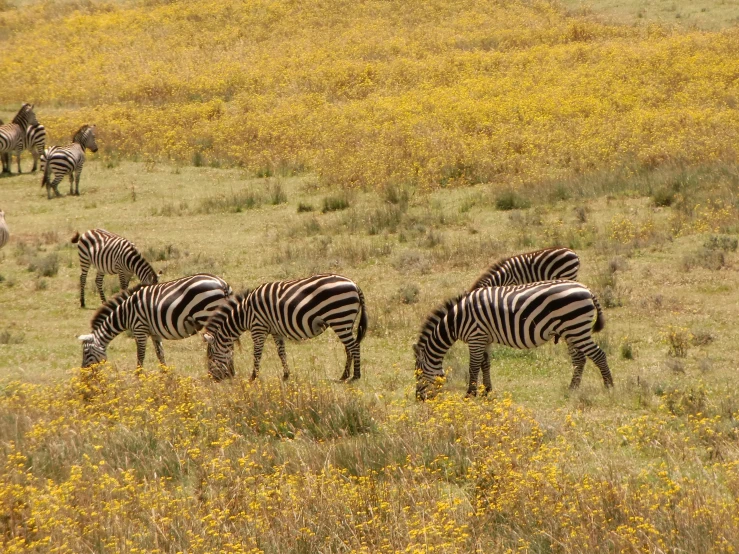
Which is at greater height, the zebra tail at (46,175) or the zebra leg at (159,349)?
the zebra tail at (46,175)

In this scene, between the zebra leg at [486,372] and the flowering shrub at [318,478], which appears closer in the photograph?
the flowering shrub at [318,478]

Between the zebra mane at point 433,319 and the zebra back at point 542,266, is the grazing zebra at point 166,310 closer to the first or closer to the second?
the zebra mane at point 433,319

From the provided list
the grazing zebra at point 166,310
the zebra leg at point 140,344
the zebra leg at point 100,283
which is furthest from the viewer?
the zebra leg at point 100,283

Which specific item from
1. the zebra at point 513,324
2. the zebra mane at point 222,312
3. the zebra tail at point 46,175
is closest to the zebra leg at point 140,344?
the zebra mane at point 222,312

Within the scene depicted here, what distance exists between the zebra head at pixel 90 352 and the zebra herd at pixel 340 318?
1cm

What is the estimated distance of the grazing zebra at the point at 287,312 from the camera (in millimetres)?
11688

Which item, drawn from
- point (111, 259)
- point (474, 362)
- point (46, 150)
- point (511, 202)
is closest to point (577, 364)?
point (474, 362)

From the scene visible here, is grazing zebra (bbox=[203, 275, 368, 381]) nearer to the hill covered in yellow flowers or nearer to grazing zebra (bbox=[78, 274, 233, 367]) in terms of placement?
grazing zebra (bbox=[78, 274, 233, 367])

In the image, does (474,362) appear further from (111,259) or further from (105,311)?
(111,259)

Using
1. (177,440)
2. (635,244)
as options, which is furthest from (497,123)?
(177,440)

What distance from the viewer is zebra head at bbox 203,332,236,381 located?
1115 cm

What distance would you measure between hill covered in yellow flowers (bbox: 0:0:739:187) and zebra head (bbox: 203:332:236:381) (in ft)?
43.8

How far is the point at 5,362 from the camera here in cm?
1345

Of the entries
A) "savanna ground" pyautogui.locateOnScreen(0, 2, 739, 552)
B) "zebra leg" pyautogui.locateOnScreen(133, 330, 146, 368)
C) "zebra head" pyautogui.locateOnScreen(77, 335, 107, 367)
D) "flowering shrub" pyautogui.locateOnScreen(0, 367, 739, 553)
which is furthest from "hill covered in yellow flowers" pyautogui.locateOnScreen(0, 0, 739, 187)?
"flowering shrub" pyautogui.locateOnScreen(0, 367, 739, 553)
